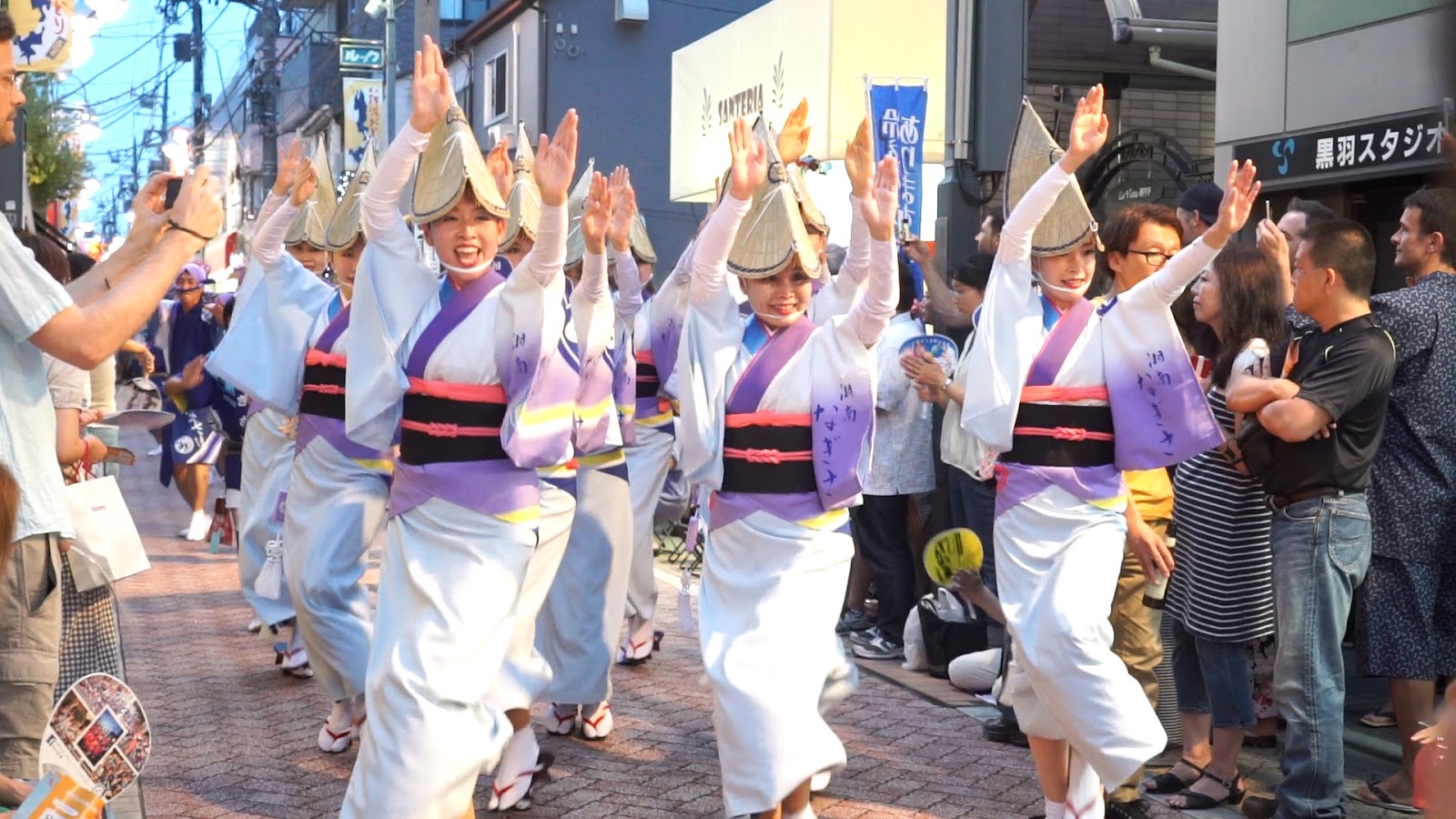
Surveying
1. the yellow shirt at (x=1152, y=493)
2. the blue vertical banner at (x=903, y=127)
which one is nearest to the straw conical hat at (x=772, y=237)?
the yellow shirt at (x=1152, y=493)

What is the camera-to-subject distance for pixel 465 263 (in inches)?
193

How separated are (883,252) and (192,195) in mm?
2048

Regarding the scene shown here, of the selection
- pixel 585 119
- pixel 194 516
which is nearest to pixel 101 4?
pixel 194 516

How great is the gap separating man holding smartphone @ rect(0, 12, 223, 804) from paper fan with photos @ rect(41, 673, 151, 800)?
0.17ft

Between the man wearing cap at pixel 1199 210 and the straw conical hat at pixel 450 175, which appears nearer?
the straw conical hat at pixel 450 175

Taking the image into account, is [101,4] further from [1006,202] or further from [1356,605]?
[1356,605]

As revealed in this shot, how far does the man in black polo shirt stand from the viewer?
5031 millimetres

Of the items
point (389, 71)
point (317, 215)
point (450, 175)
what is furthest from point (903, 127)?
point (389, 71)

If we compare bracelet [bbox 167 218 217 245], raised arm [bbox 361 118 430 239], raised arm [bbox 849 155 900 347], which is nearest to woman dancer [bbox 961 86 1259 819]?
raised arm [bbox 849 155 900 347]

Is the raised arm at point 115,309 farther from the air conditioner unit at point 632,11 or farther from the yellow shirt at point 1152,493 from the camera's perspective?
the air conditioner unit at point 632,11

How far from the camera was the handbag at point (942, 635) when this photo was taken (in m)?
7.60

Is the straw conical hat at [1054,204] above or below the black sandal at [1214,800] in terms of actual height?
above

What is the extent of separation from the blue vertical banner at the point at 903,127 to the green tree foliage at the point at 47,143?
48.2ft

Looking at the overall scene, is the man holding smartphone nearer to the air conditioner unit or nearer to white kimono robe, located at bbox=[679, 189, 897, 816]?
white kimono robe, located at bbox=[679, 189, 897, 816]
